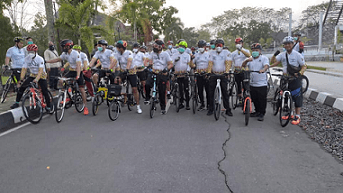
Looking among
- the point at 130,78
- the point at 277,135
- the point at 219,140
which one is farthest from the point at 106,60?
the point at 277,135

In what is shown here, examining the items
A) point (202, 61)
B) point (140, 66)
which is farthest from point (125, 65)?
point (140, 66)

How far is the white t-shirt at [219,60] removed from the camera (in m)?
7.51

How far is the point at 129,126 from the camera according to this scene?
6.62 metres

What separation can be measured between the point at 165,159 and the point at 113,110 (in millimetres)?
3260

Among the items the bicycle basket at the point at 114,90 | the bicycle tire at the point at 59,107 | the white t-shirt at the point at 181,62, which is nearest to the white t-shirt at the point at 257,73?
the white t-shirt at the point at 181,62

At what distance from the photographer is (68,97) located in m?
8.15

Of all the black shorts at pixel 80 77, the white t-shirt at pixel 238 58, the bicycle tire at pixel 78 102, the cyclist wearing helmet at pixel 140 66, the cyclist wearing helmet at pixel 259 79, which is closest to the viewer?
the cyclist wearing helmet at pixel 259 79

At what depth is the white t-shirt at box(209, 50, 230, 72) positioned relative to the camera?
7.51 m

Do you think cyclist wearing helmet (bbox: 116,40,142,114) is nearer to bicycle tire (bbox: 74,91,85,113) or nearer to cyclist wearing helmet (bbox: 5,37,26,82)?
bicycle tire (bbox: 74,91,85,113)

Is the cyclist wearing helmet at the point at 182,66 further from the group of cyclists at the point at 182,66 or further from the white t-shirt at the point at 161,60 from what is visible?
the white t-shirt at the point at 161,60

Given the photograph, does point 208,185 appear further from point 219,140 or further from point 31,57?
point 31,57

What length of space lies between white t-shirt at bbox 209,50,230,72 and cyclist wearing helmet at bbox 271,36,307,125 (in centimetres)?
140

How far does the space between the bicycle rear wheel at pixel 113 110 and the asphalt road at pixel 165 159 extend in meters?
0.40

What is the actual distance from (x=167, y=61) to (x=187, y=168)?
14.0 feet
